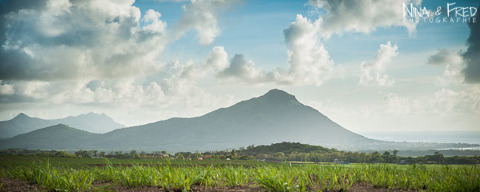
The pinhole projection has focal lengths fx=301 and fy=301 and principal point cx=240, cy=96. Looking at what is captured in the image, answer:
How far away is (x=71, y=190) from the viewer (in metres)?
9.09

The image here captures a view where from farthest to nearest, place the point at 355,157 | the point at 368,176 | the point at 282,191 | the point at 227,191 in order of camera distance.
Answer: the point at 355,157, the point at 368,176, the point at 227,191, the point at 282,191

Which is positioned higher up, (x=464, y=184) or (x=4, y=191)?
(x=464, y=184)

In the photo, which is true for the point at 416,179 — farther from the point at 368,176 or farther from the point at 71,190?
the point at 71,190

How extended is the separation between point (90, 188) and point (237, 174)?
4524mm

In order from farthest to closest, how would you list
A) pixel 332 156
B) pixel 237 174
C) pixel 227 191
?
pixel 332 156
pixel 237 174
pixel 227 191

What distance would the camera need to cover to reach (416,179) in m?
9.66

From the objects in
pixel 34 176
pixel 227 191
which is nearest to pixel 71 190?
pixel 34 176

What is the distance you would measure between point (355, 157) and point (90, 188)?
170702mm

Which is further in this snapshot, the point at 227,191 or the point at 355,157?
the point at 355,157

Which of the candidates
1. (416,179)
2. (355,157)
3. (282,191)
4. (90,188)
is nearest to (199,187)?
(282,191)

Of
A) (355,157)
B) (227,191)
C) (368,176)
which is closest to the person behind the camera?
(227,191)

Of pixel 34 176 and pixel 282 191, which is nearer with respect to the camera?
pixel 282 191

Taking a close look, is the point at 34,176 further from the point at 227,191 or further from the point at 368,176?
the point at 368,176

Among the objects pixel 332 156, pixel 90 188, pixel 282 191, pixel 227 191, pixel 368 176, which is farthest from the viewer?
pixel 332 156
